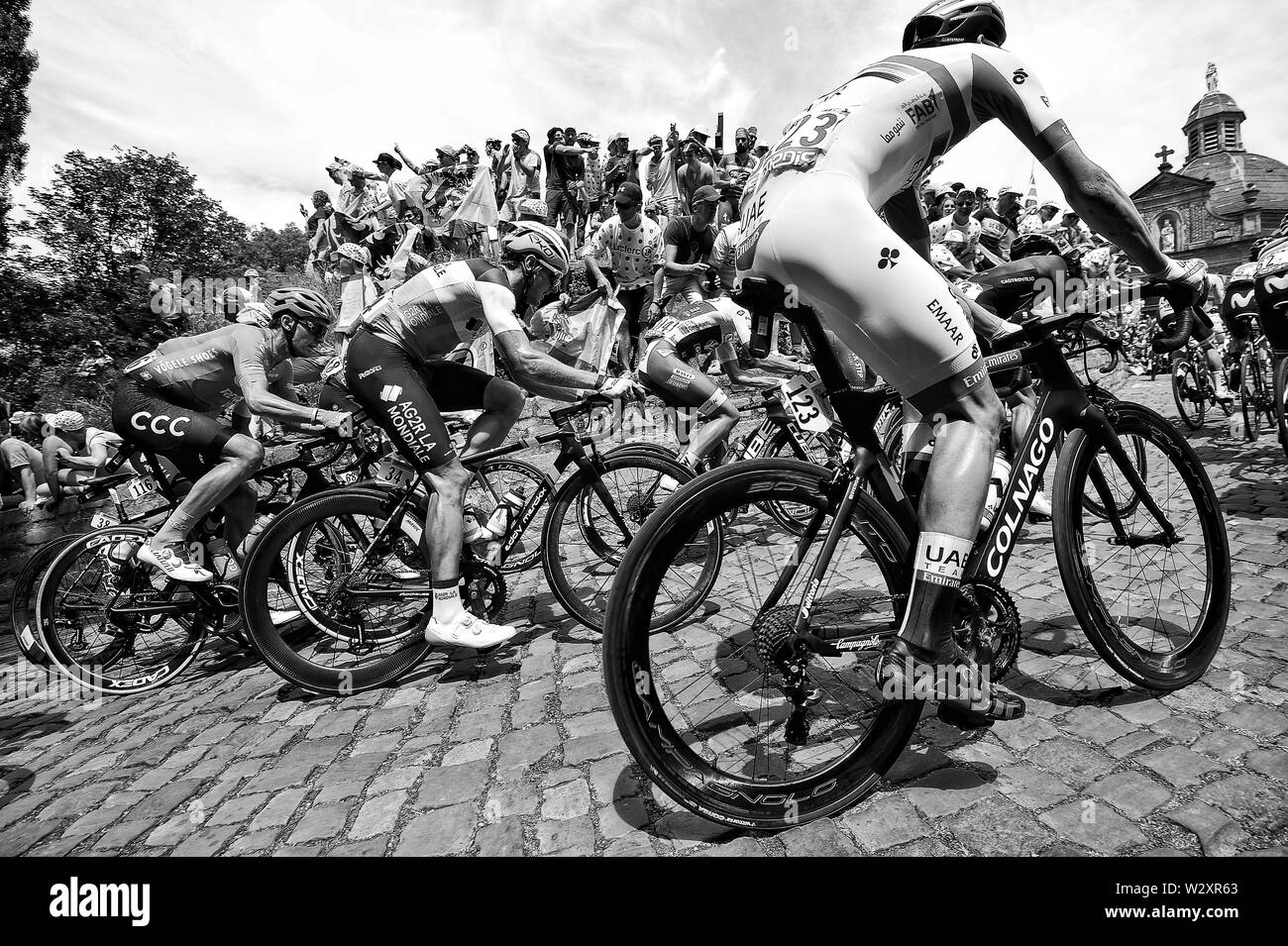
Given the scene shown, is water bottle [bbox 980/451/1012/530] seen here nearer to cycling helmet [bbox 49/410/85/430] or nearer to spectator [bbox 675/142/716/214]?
spectator [bbox 675/142/716/214]

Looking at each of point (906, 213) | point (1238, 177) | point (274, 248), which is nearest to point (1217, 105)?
point (1238, 177)

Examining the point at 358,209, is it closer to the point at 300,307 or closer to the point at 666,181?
the point at 666,181

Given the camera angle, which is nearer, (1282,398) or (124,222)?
(1282,398)

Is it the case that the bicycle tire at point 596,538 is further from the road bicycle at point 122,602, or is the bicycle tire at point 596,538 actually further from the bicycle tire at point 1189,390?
the bicycle tire at point 1189,390

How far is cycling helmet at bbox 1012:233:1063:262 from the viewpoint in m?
4.42

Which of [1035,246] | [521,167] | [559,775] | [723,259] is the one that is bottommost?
[559,775]

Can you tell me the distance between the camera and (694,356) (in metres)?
5.91

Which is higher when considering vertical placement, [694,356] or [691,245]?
[691,245]

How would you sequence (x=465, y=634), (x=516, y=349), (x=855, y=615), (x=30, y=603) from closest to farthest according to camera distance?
(x=855, y=615) → (x=465, y=634) → (x=516, y=349) → (x=30, y=603)

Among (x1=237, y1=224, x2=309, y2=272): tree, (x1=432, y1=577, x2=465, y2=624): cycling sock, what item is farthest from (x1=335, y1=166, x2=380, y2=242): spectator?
(x1=237, y1=224, x2=309, y2=272): tree

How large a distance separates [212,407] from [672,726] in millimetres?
4664

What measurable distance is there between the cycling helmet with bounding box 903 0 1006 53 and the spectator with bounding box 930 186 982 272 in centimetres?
747
